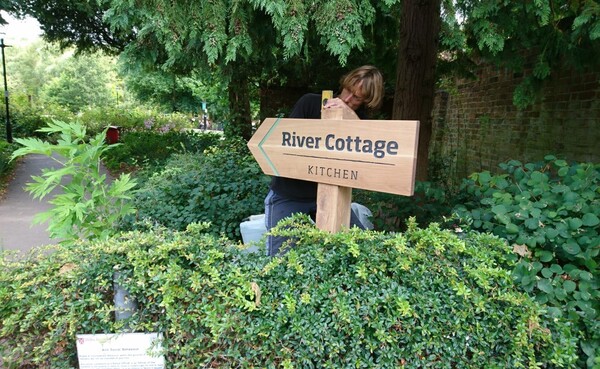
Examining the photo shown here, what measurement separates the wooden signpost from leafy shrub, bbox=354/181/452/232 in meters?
0.85

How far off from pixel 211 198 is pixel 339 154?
2133mm

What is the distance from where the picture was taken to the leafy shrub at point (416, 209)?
9.16 ft

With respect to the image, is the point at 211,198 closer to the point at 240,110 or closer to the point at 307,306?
the point at 307,306

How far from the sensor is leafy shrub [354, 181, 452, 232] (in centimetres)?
279

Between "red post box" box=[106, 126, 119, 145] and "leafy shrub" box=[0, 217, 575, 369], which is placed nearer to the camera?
"leafy shrub" box=[0, 217, 575, 369]

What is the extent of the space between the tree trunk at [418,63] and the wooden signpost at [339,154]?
227 cm

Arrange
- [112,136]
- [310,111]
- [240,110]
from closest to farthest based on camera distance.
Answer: [310,111] → [240,110] → [112,136]

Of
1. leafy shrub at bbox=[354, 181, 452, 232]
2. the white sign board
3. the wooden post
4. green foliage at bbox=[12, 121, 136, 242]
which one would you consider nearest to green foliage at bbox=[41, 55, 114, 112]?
green foliage at bbox=[12, 121, 136, 242]

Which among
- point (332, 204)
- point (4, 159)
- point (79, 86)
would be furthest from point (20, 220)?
point (79, 86)

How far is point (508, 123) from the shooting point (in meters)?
5.87

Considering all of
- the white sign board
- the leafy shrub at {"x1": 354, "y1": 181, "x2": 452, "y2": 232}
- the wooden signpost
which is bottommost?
the white sign board

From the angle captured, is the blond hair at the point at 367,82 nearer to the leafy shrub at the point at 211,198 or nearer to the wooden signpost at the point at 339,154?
the wooden signpost at the point at 339,154

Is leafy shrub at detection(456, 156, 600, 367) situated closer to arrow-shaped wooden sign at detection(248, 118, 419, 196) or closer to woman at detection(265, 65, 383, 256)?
arrow-shaped wooden sign at detection(248, 118, 419, 196)

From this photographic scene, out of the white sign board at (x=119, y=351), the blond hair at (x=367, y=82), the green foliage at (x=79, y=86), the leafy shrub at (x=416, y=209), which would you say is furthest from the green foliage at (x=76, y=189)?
the green foliage at (x=79, y=86)
